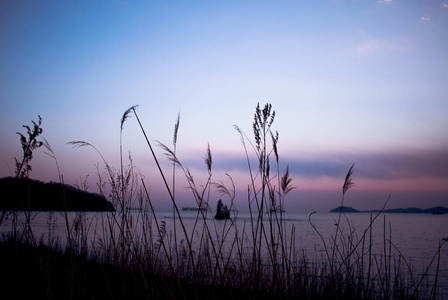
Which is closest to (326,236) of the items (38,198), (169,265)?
(38,198)

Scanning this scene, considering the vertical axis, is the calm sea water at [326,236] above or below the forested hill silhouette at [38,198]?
below

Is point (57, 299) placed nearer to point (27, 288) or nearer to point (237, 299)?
point (27, 288)

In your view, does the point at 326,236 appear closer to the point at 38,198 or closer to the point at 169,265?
the point at 38,198

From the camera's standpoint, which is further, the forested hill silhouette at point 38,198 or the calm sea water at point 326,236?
the calm sea water at point 326,236

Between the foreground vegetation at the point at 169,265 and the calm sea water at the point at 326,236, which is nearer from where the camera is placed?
the foreground vegetation at the point at 169,265

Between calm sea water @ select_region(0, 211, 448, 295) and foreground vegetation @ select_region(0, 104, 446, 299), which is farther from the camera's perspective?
calm sea water @ select_region(0, 211, 448, 295)

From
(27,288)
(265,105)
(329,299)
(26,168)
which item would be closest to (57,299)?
(27,288)

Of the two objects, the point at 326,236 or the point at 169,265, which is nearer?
the point at 169,265

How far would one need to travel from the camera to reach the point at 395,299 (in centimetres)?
411

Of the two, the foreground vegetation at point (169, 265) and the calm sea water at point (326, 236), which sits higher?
the foreground vegetation at point (169, 265)

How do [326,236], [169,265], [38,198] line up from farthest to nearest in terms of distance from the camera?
[326,236] < [38,198] < [169,265]

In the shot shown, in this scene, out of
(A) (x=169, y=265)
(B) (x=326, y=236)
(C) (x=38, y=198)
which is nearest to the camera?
(A) (x=169, y=265)

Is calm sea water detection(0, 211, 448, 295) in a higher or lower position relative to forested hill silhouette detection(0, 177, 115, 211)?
lower

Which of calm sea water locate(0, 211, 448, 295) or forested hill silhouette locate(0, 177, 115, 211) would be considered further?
calm sea water locate(0, 211, 448, 295)
